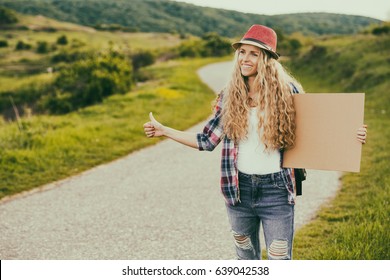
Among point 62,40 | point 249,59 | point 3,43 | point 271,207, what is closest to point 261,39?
point 249,59

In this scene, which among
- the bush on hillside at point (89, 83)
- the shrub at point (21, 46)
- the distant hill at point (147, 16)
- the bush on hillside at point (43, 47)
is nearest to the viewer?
the distant hill at point (147, 16)

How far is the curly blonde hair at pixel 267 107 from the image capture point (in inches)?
105

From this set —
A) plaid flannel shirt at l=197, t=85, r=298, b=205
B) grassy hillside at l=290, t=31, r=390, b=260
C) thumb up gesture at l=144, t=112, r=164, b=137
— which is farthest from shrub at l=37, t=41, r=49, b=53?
plaid flannel shirt at l=197, t=85, r=298, b=205

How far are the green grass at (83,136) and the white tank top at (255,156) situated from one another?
4.25 metres

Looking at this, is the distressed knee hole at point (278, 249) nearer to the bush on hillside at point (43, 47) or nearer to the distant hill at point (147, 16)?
the distant hill at point (147, 16)

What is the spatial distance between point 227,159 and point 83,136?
21.4 ft

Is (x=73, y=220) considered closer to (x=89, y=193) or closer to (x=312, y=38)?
(x=89, y=193)

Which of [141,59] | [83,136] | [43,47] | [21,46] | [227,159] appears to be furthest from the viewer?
[141,59]

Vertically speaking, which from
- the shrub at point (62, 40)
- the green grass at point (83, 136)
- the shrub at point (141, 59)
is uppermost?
the shrub at point (62, 40)

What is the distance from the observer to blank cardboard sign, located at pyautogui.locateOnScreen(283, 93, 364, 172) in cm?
264

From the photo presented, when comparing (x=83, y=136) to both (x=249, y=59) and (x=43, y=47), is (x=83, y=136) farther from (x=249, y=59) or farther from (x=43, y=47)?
(x=43, y=47)

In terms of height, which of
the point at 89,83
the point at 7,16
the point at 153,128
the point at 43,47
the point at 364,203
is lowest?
the point at 89,83

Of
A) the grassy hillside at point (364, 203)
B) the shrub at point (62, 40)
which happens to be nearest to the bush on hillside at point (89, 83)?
the shrub at point (62, 40)

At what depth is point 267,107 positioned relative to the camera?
2660mm
